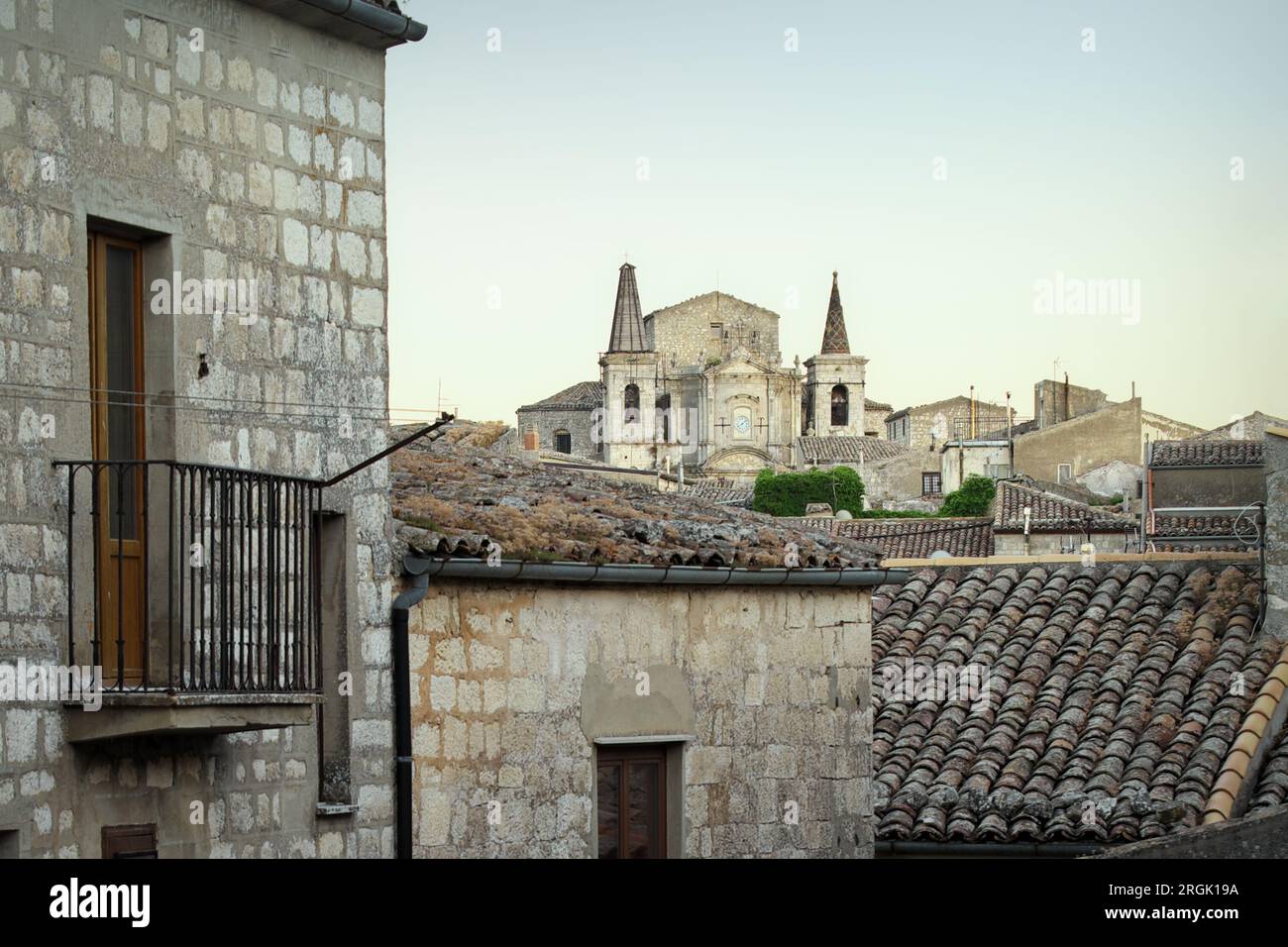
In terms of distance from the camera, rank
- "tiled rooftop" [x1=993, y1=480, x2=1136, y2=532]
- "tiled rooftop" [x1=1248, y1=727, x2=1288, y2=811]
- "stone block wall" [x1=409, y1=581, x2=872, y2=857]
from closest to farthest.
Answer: "stone block wall" [x1=409, y1=581, x2=872, y2=857] < "tiled rooftop" [x1=1248, y1=727, x2=1288, y2=811] < "tiled rooftop" [x1=993, y1=480, x2=1136, y2=532]

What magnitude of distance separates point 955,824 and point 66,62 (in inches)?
316

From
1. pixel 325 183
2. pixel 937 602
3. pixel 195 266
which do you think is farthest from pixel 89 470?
pixel 937 602

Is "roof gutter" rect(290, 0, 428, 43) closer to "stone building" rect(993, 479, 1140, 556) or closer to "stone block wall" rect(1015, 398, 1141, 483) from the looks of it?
"stone building" rect(993, 479, 1140, 556)

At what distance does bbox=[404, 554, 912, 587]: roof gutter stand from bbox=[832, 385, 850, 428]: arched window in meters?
121

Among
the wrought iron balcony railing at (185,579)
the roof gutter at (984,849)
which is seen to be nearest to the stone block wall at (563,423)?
the roof gutter at (984,849)

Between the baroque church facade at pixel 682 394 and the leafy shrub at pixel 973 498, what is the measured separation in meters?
48.4

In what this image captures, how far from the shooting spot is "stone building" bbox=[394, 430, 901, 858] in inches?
388

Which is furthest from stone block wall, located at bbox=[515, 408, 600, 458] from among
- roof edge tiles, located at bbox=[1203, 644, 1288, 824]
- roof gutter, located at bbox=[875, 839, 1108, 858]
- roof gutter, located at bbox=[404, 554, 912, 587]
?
roof gutter, located at bbox=[404, 554, 912, 587]

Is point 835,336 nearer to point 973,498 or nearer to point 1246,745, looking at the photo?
point 973,498

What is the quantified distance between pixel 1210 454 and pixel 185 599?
3065cm

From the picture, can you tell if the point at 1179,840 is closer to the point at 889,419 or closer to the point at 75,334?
the point at 75,334

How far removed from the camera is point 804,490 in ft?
297

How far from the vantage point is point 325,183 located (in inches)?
364

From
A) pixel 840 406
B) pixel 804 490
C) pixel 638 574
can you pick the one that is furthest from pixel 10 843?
pixel 840 406
